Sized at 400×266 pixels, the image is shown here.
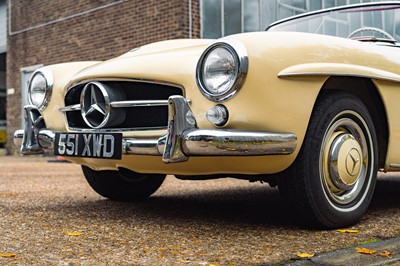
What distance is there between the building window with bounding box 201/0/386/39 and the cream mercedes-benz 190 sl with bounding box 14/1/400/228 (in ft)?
24.1

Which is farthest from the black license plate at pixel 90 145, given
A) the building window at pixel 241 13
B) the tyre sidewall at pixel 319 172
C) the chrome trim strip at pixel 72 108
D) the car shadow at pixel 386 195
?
the building window at pixel 241 13

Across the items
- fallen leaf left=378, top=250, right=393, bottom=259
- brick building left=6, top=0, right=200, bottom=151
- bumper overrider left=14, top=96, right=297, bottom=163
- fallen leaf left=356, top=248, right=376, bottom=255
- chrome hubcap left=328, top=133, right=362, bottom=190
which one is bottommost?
fallen leaf left=378, top=250, right=393, bottom=259

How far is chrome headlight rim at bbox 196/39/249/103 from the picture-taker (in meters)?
2.73

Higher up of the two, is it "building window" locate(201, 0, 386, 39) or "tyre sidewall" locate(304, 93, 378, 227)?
"building window" locate(201, 0, 386, 39)

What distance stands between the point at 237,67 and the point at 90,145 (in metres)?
0.96

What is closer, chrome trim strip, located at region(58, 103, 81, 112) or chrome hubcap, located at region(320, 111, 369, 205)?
chrome hubcap, located at region(320, 111, 369, 205)

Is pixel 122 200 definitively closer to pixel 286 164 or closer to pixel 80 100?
pixel 80 100

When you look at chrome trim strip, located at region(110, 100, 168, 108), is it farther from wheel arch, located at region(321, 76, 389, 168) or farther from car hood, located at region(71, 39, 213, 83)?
wheel arch, located at region(321, 76, 389, 168)

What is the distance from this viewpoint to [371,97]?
10.9 ft

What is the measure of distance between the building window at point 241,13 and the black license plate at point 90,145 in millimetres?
7540

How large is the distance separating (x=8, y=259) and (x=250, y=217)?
5.04 feet

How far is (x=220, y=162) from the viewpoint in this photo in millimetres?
2871

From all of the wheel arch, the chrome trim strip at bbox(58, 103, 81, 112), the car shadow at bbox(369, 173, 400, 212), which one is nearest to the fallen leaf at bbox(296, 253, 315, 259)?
the wheel arch

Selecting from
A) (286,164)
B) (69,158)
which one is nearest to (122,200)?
(69,158)
